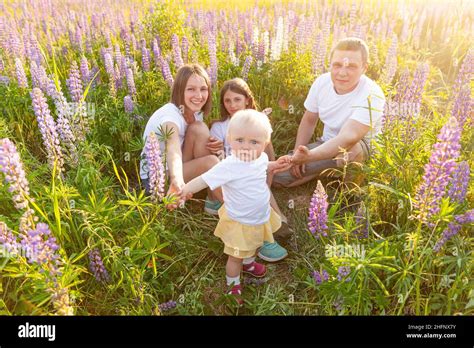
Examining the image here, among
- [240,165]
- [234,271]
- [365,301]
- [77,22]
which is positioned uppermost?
[77,22]

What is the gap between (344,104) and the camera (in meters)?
3.19

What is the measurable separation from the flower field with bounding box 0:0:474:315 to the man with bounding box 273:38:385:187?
0.57ft

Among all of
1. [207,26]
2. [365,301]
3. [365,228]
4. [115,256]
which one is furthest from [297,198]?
[207,26]

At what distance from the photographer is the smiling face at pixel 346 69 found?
9.60 ft

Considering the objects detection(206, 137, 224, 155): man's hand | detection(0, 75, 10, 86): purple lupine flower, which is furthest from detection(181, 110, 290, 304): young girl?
detection(0, 75, 10, 86): purple lupine flower

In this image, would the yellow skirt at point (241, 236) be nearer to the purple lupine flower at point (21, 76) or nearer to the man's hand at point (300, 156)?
the man's hand at point (300, 156)

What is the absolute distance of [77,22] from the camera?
18.8ft

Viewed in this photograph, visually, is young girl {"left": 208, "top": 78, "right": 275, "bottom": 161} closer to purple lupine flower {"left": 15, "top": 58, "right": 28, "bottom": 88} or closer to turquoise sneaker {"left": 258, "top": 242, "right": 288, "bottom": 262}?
turquoise sneaker {"left": 258, "top": 242, "right": 288, "bottom": 262}

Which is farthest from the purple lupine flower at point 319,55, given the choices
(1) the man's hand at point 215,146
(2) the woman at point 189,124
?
(1) the man's hand at point 215,146

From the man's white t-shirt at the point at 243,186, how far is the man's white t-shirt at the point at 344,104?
1081 millimetres

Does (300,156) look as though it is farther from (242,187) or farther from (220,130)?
(220,130)

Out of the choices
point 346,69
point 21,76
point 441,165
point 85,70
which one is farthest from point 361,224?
point 21,76
